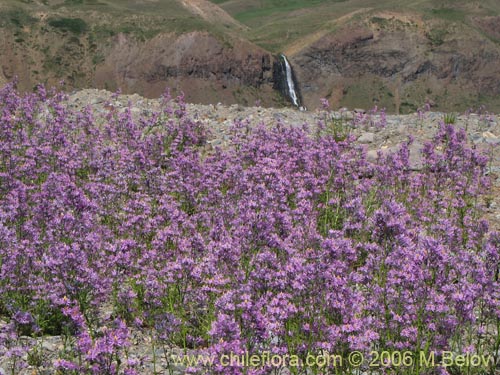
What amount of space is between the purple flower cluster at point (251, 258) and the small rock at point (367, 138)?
4.23m

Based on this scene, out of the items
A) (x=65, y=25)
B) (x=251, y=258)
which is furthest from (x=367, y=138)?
(x=65, y=25)

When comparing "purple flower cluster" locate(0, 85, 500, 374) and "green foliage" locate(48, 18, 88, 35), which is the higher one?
"green foliage" locate(48, 18, 88, 35)

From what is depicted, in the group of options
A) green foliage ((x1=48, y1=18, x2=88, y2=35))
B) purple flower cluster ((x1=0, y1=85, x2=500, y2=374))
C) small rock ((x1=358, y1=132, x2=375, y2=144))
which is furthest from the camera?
green foliage ((x1=48, y1=18, x2=88, y2=35))

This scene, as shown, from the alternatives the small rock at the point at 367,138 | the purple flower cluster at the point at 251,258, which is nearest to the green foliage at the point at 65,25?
the small rock at the point at 367,138

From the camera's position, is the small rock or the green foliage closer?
the small rock

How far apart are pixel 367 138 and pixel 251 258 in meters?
10.1

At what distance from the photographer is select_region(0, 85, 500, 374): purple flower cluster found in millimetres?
6570

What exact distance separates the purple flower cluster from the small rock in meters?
4.23

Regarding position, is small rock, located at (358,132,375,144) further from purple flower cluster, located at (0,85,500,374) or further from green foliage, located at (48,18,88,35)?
green foliage, located at (48,18,88,35)

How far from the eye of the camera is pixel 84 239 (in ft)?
27.2

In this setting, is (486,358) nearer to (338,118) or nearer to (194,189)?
(194,189)

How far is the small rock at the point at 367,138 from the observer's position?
17.6m

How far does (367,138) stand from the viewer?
1770 cm

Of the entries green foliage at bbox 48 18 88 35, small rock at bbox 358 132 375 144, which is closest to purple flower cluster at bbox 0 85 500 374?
small rock at bbox 358 132 375 144
